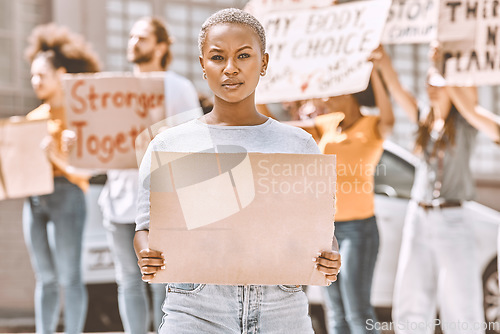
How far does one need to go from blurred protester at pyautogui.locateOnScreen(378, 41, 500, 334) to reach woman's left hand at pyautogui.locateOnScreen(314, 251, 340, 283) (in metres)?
1.62

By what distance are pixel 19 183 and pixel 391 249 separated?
99.6 inches

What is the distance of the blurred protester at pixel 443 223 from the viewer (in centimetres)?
344

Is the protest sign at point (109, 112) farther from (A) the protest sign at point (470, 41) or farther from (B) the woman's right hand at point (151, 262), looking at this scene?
(B) the woman's right hand at point (151, 262)

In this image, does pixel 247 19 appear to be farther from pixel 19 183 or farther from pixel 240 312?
pixel 19 183

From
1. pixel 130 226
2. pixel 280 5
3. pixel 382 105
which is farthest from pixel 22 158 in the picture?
pixel 382 105

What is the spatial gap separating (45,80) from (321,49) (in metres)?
1.72

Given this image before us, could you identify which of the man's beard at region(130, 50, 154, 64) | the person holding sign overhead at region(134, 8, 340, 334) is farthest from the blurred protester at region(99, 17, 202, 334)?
the person holding sign overhead at region(134, 8, 340, 334)

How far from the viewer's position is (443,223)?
3.45 meters

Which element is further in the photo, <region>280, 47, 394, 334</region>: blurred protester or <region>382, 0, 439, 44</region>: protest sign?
<region>382, 0, 439, 44</region>: protest sign

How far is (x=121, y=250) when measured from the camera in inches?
146

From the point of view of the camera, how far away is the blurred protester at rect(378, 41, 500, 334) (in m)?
3.44

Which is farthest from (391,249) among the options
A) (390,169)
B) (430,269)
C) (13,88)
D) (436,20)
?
(13,88)

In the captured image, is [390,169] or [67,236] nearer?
[67,236]

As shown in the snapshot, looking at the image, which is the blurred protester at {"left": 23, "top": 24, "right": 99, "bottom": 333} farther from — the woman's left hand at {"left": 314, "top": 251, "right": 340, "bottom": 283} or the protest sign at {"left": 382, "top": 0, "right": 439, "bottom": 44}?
the woman's left hand at {"left": 314, "top": 251, "right": 340, "bottom": 283}
